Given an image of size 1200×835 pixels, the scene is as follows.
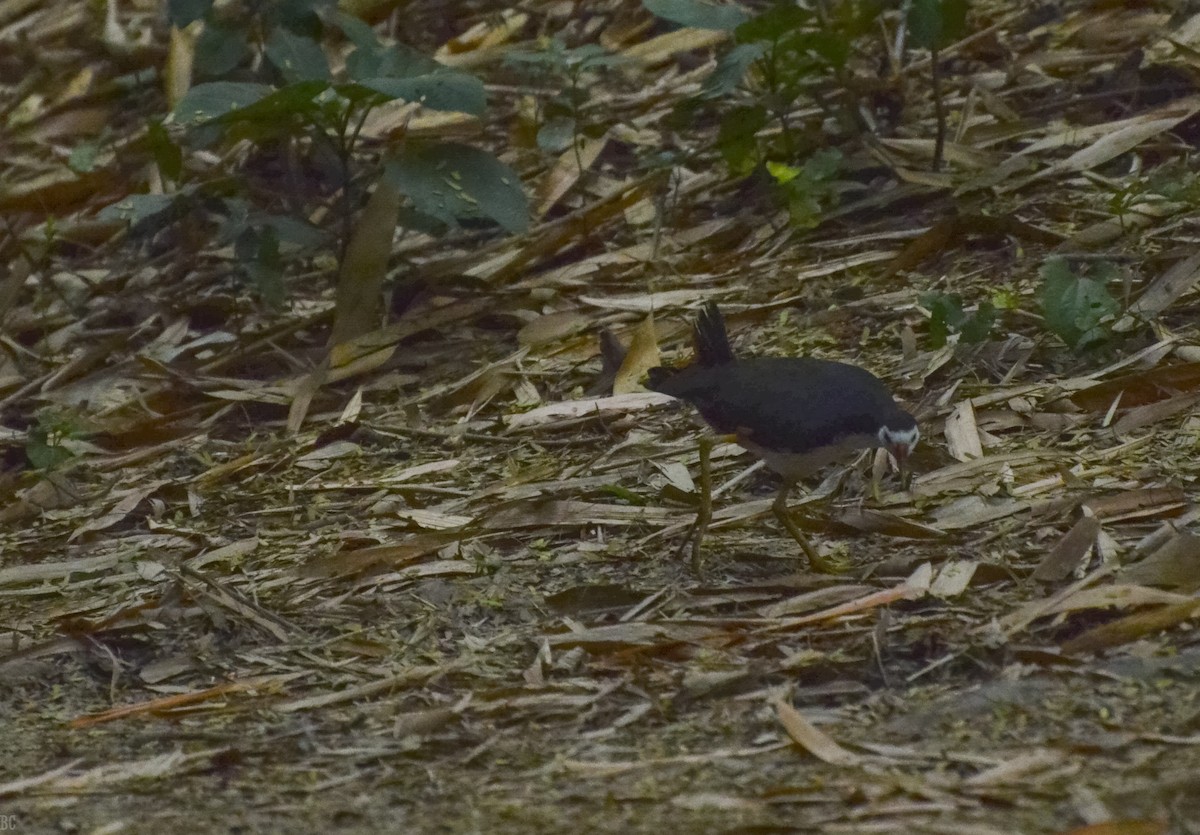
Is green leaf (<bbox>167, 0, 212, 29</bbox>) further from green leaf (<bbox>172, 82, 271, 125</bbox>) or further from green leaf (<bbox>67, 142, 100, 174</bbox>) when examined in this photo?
green leaf (<bbox>67, 142, 100, 174</bbox>)

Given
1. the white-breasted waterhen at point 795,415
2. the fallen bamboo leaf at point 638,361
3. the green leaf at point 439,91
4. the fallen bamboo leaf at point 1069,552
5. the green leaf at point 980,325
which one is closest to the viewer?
the fallen bamboo leaf at point 1069,552

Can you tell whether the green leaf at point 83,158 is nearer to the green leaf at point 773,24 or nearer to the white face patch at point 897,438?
the green leaf at point 773,24

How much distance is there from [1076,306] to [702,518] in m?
1.26

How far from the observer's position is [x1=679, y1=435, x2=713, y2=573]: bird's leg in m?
3.66

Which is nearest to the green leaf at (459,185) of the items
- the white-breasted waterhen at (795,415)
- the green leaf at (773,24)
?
the green leaf at (773,24)

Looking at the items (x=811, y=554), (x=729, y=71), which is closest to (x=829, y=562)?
(x=811, y=554)

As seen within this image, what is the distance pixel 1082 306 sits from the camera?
13.8 feet

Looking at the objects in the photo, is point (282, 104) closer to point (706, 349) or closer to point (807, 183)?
point (706, 349)

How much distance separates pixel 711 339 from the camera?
Answer: 4.05 m

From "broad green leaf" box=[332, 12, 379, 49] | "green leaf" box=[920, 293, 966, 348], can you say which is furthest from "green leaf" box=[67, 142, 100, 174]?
"green leaf" box=[920, 293, 966, 348]

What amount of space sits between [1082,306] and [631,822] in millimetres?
2277


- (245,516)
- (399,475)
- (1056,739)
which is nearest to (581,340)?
(399,475)

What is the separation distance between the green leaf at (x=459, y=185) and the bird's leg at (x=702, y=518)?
126 centimetres

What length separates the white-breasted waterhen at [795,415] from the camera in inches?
144
